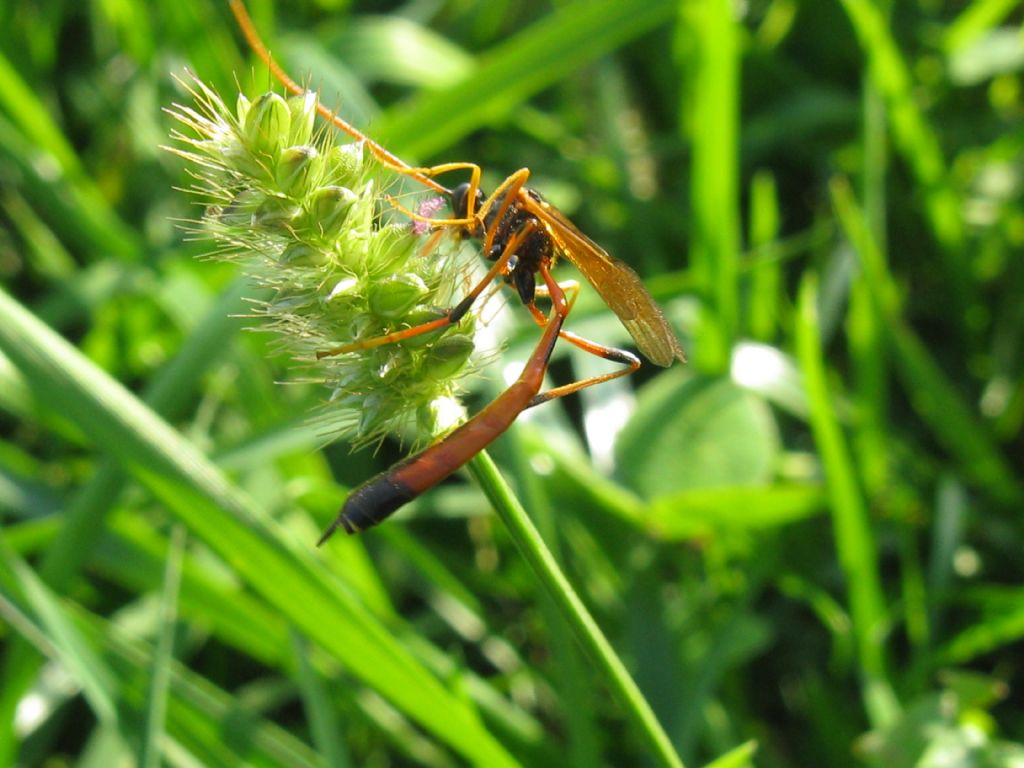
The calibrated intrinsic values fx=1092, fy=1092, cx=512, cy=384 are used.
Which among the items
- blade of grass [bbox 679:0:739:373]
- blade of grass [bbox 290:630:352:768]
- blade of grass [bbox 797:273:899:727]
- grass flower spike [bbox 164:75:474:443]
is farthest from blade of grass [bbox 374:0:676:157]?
grass flower spike [bbox 164:75:474:443]

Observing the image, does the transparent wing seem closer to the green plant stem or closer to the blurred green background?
the green plant stem

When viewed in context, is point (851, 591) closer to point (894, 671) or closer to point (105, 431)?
point (894, 671)

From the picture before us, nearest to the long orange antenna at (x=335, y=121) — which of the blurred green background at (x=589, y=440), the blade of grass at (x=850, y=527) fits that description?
the blurred green background at (x=589, y=440)

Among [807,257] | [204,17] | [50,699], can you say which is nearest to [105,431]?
[50,699]

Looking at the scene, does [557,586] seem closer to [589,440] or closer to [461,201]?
[461,201]

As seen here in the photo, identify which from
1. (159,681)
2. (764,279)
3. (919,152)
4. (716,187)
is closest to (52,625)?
(159,681)

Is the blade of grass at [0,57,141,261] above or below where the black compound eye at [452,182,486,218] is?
above
